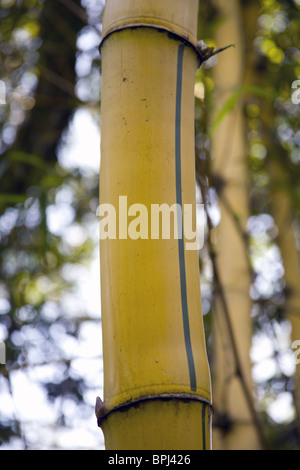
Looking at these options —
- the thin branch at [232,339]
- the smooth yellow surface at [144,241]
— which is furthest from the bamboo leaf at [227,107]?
the smooth yellow surface at [144,241]

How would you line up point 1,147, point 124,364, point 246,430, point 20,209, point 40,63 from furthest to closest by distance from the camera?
point 1,147
point 40,63
point 20,209
point 246,430
point 124,364

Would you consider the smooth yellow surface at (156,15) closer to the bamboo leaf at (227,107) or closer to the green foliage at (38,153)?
the bamboo leaf at (227,107)

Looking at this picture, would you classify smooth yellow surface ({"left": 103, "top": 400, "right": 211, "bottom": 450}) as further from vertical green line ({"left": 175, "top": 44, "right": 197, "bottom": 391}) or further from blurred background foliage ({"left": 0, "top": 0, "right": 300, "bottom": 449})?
blurred background foliage ({"left": 0, "top": 0, "right": 300, "bottom": 449})

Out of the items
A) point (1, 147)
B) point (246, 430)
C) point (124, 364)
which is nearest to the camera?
point (124, 364)

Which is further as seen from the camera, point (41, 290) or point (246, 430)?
point (41, 290)

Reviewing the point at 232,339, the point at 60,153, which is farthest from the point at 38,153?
the point at 232,339

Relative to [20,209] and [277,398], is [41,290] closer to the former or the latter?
[20,209]

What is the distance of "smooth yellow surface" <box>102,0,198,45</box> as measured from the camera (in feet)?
1.61

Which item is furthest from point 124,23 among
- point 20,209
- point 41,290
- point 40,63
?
point 41,290

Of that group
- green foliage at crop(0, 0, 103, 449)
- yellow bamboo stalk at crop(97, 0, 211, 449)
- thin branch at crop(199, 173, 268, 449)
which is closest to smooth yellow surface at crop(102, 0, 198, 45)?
yellow bamboo stalk at crop(97, 0, 211, 449)

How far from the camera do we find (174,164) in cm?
47

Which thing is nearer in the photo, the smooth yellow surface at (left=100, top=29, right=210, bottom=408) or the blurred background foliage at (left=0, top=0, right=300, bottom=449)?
the smooth yellow surface at (left=100, top=29, right=210, bottom=408)

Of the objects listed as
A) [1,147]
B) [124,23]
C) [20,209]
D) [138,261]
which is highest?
[1,147]

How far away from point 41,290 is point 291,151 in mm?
860
